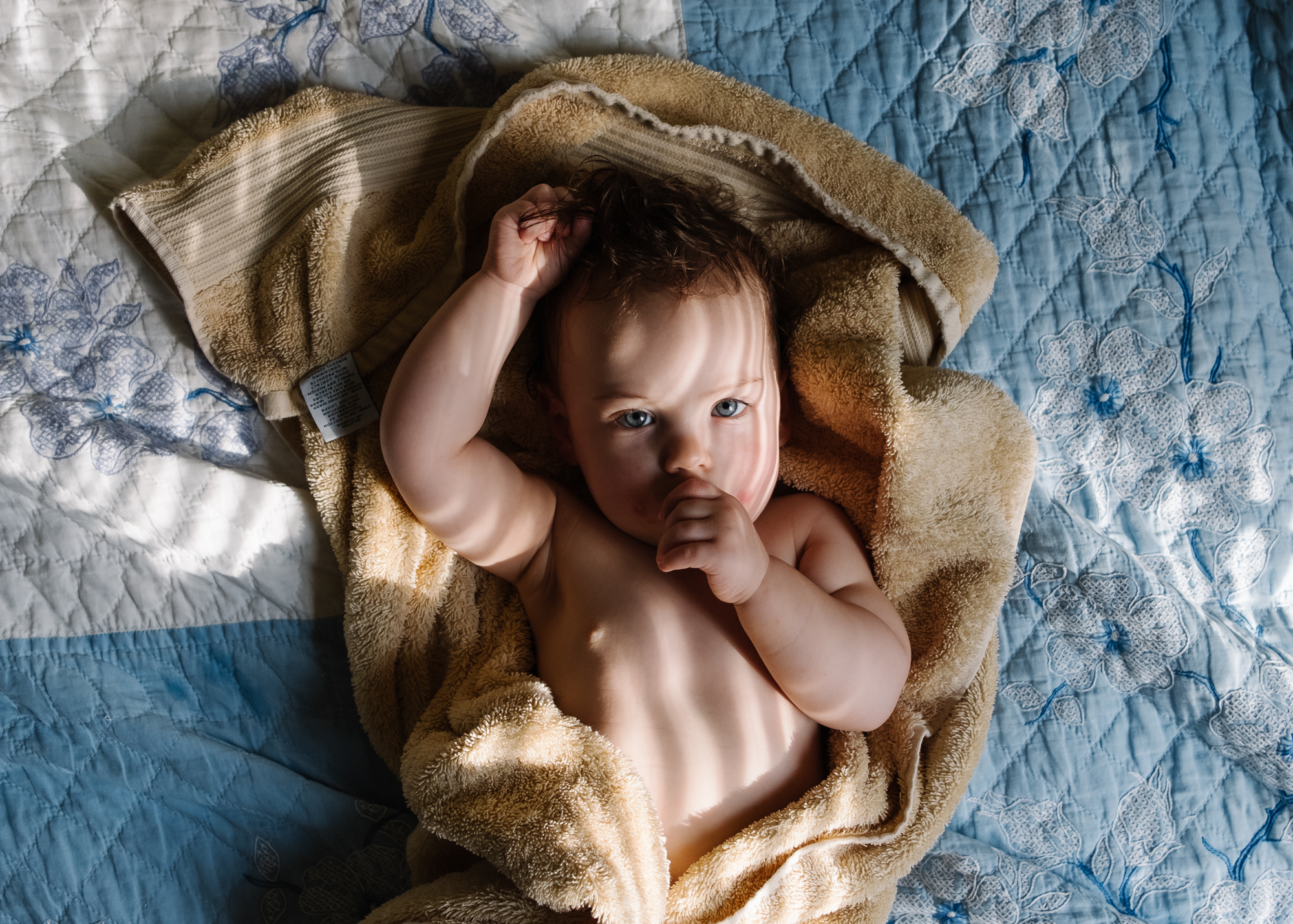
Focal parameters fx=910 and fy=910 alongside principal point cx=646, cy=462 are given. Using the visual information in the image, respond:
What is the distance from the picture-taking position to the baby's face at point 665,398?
0.86 m

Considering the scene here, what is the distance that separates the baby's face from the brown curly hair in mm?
16

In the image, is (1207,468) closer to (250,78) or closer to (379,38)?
(379,38)

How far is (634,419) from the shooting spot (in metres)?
0.88

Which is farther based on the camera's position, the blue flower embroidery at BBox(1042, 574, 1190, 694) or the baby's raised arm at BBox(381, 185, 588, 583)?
the blue flower embroidery at BBox(1042, 574, 1190, 694)

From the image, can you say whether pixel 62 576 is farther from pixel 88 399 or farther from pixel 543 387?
pixel 543 387

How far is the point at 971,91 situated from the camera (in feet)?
3.51

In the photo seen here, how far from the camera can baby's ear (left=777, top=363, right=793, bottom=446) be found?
97cm

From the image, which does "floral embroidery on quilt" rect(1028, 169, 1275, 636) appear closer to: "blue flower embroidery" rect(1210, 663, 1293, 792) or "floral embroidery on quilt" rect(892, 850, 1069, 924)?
"blue flower embroidery" rect(1210, 663, 1293, 792)

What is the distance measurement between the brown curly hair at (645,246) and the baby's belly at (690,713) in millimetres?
278

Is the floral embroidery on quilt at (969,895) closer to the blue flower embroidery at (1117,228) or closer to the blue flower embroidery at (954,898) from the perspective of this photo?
the blue flower embroidery at (954,898)

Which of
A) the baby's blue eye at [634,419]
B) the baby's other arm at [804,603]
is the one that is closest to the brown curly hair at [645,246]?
the baby's blue eye at [634,419]

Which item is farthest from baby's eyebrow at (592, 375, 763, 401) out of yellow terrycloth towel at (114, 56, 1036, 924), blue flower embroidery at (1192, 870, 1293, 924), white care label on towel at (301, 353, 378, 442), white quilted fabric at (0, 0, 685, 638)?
blue flower embroidery at (1192, 870, 1293, 924)

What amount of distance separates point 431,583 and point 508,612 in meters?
0.09

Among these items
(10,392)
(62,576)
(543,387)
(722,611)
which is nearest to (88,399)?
(10,392)
